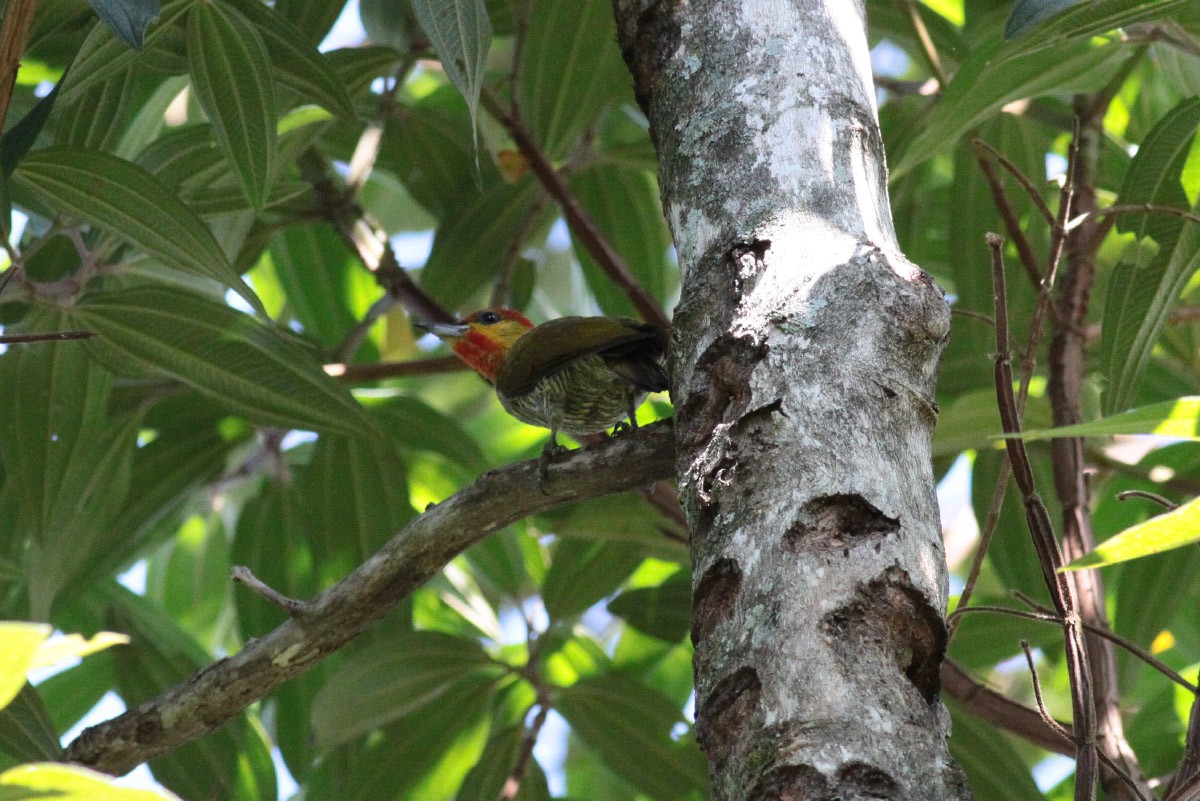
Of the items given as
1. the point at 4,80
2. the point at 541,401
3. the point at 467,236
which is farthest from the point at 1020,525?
the point at 4,80

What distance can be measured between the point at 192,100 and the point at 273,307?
3.26 feet

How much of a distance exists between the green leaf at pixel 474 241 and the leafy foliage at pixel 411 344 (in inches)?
0.5

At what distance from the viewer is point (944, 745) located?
1389 millimetres

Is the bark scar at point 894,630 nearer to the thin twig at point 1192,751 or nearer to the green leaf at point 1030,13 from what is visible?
the thin twig at point 1192,751

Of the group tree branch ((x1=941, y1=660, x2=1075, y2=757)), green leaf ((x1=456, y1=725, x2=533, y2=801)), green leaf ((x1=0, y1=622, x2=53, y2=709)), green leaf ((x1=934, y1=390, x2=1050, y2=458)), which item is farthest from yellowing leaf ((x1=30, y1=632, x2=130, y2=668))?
green leaf ((x1=456, y1=725, x2=533, y2=801))

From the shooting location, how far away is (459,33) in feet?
7.43

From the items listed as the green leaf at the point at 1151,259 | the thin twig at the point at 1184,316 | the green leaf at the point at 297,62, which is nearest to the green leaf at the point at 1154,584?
the thin twig at the point at 1184,316

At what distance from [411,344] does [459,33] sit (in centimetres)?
233

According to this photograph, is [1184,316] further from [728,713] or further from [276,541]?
[276,541]

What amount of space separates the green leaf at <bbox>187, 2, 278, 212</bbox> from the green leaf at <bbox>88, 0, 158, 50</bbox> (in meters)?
0.57

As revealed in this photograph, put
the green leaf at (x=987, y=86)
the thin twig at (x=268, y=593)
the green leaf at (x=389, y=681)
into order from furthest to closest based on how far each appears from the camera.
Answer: the green leaf at (x=389, y=681) → the green leaf at (x=987, y=86) → the thin twig at (x=268, y=593)

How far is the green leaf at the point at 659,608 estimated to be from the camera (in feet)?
12.2

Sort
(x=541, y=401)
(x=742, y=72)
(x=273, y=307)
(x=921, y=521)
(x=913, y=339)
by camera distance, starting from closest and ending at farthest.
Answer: (x=921, y=521), (x=913, y=339), (x=742, y=72), (x=541, y=401), (x=273, y=307)

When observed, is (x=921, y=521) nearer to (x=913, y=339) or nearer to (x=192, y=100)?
(x=913, y=339)
